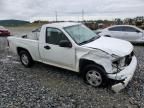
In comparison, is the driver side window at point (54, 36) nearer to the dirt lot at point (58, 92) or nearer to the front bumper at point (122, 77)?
the dirt lot at point (58, 92)

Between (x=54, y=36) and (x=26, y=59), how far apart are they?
1.88 m

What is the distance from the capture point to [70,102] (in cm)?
476

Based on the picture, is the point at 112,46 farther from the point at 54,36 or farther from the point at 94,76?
the point at 54,36

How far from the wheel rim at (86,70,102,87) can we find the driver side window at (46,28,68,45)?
4.23 feet

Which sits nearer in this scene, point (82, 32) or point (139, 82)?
point (139, 82)

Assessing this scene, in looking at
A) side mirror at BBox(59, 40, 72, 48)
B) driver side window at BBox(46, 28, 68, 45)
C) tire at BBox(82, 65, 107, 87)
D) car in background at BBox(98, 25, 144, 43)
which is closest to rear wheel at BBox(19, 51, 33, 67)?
driver side window at BBox(46, 28, 68, 45)

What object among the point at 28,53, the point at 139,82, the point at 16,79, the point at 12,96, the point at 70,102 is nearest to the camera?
the point at 70,102

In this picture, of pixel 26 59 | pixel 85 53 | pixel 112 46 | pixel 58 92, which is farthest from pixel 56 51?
pixel 26 59

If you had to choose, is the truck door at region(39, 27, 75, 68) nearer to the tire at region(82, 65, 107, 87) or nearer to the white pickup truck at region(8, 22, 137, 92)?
the white pickup truck at region(8, 22, 137, 92)

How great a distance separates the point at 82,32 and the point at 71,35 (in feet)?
2.05

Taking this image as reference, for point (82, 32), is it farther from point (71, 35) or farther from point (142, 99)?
point (142, 99)

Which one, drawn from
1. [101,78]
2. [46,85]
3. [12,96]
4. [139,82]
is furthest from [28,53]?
[139,82]

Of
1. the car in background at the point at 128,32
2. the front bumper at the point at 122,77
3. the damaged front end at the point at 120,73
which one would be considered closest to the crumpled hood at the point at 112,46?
the damaged front end at the point at 120,73

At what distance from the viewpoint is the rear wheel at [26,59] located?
7.54 metres
